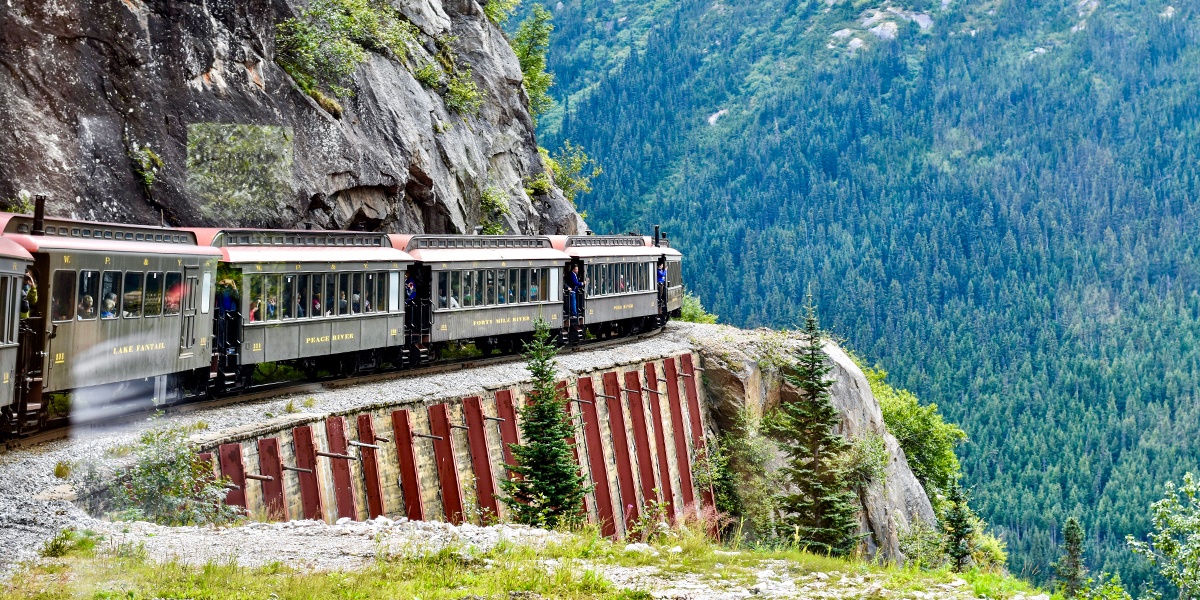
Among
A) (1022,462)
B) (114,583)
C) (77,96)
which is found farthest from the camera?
(1022,462)

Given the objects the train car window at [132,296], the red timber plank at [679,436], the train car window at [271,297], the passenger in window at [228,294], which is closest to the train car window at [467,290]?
the train car window at [271,297]

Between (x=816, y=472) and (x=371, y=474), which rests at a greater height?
(x=371, y=474)

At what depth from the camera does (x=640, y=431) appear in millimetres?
27562

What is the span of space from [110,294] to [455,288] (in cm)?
1049

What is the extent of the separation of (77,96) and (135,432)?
12244 millimetres

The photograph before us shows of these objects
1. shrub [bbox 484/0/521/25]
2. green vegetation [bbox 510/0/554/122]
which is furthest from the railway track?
green vegetation [bbox 510/0/554/122]

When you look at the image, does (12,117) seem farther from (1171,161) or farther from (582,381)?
(1171,161)

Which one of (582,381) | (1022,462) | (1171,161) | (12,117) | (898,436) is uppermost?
(1171,161)

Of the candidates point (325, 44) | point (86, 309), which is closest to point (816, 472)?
point (86, 309)

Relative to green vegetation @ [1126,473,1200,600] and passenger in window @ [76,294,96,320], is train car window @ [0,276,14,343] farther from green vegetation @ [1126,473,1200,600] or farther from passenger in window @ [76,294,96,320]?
green vegetation @ [1126,473,1200,600]

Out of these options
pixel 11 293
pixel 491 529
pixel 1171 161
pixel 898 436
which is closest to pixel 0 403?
pixel 11 293

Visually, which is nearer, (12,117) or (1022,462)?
(12,117)

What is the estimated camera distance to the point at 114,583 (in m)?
9.30

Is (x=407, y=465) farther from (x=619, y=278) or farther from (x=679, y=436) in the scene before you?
(x=619, y=278)
